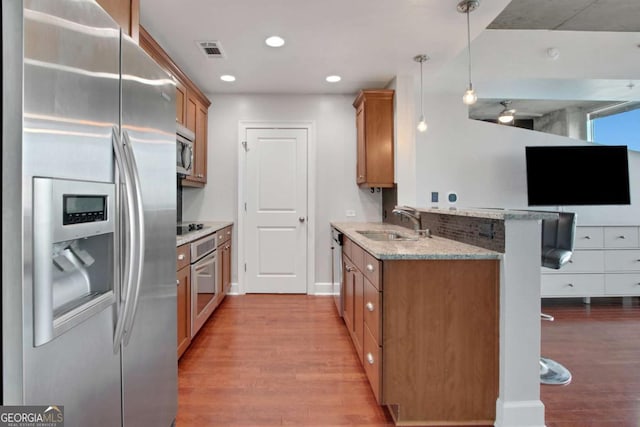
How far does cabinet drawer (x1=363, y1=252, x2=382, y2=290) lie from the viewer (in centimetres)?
179

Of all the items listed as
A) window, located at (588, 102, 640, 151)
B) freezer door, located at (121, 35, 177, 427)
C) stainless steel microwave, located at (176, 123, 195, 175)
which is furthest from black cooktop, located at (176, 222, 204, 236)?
window, located at (588, 102, 640, 151)

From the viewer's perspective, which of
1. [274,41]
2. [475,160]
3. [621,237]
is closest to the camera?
[274,41]

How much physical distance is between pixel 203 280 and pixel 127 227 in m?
2.08

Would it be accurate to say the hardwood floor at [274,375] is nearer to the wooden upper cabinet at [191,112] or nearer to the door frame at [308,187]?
the door frame at [308,187]

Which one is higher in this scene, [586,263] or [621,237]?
[621,237]

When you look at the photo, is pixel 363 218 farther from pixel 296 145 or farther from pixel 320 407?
pixel 320 407

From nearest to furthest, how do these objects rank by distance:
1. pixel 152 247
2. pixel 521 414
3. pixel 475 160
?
pixel 152 247 < pixel 521 414 < pixel 475 160

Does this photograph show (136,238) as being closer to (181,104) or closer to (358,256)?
(358,256)

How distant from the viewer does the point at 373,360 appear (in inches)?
74.7

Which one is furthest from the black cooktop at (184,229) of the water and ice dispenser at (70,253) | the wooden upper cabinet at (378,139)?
the wooden upper cabinet at (378,139)

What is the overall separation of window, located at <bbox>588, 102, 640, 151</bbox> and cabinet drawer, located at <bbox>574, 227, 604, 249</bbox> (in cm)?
133

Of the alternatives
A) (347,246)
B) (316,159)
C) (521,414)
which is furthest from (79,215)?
(316,159)

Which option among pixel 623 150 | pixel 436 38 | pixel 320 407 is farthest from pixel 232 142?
pixel 623 150

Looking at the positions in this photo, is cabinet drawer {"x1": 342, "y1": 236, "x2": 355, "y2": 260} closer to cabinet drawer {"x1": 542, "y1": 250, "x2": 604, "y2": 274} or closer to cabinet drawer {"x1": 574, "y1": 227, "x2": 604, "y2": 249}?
cabinet drawer {"x1": 542, "y1": 250, "x2": 604, "y2": 274}
